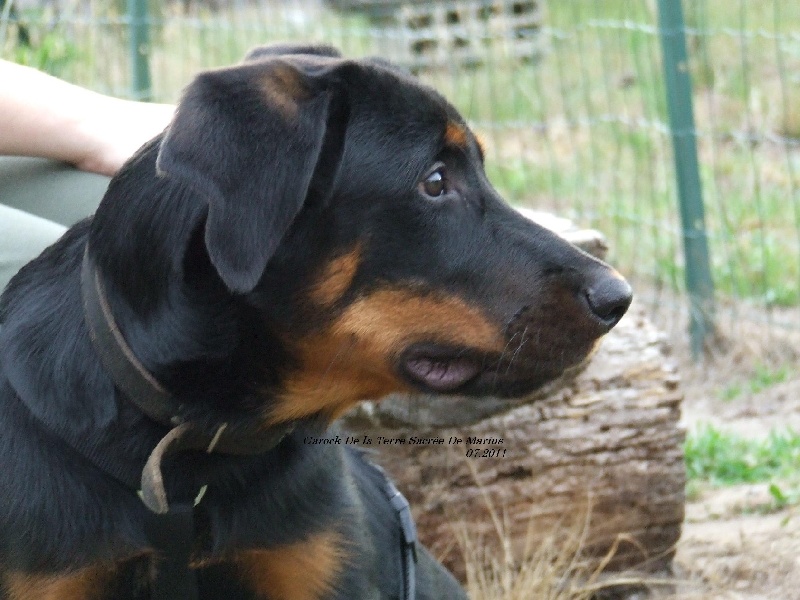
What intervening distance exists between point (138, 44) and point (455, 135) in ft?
14.6

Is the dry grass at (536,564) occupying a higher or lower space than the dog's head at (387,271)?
lower

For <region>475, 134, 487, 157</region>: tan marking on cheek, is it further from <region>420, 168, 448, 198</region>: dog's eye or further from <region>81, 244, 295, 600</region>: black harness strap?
<region>81, 244, 295, 600</region>: black harness strap

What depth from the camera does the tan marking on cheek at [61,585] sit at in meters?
2.46

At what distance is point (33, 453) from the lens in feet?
8.24

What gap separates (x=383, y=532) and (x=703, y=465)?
224 centimetres

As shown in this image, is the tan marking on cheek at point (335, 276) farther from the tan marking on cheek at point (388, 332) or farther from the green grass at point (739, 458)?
the green grass at point (739, 458)

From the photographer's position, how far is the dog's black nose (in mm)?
2527

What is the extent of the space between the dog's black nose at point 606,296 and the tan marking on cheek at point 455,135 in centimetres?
43

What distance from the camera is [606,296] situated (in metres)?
2.53

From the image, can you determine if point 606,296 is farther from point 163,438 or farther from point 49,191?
point 49,191

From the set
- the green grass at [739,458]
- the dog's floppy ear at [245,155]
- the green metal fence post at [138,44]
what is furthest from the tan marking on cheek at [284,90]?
the green metal fence post at [138,44]

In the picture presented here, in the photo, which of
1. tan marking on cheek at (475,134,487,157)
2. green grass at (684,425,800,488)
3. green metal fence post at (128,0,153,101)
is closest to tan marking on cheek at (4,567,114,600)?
tan marking on cheek at (475,134,487,157)

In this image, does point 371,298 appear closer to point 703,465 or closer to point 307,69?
point 307,69

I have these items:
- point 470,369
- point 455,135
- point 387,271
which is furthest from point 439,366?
point 455,135
